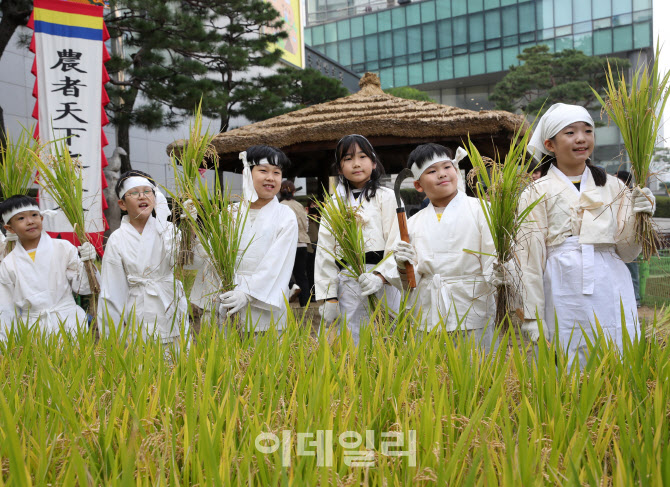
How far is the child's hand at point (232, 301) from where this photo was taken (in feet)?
8.81

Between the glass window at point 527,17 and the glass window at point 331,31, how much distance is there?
1140 cm

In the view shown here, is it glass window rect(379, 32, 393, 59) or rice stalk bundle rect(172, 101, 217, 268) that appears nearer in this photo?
rice stalk bundle rect(172, 101, 217, 268)

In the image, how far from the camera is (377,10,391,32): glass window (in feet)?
112

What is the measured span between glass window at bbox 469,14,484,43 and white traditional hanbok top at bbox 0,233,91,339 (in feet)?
105

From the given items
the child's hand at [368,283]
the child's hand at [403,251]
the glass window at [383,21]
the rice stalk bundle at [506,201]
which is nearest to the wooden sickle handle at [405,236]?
the child's hand at [403,251]

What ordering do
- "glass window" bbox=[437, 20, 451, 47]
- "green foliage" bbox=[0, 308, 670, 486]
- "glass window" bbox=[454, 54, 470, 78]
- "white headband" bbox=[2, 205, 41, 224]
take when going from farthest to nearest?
"glass window" bbox=[437, 20, 451, 47]
"glass window" bbox=[454, 54, 470, 78]
"white headband" bbox=[2, 205, 41, 224]
"green foliage" bbox=[0, 308, 670, 486]

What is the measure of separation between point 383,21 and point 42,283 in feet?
112

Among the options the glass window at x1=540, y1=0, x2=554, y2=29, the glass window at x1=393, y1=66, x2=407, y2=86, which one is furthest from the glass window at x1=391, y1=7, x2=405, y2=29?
the glass window at x1=540, y1=0, x2=554, y2=29

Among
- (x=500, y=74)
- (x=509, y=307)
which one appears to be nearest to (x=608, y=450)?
(x=509, y=307)

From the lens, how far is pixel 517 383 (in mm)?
1477

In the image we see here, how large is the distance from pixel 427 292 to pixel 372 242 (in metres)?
0.55

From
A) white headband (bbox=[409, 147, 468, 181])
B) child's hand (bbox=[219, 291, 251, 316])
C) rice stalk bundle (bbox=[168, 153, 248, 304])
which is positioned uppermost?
white headband (bbox=[409, 147, 468, 181])

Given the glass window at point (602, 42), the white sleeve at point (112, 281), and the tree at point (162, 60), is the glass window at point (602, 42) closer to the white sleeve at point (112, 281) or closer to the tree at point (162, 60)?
the tree at point (162, 60)

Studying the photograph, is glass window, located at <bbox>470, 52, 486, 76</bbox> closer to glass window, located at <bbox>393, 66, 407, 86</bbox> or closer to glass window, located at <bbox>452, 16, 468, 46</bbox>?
glass window, located at <bbox>452, 16, 468, 46</bbox>
